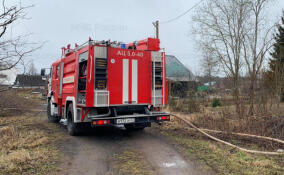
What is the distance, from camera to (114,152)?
5656mm

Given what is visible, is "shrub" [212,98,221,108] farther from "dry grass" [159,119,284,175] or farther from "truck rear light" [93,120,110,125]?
"truck rear light" [93,120,110,125]

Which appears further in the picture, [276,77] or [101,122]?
[276,77]

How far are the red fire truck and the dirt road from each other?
24.0 inches

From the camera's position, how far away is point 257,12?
10086 millimetres

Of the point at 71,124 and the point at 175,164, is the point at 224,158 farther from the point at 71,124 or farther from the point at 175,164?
the point at 71,124

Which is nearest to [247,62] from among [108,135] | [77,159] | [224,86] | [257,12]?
[224,86]

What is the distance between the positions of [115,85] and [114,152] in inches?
72.9

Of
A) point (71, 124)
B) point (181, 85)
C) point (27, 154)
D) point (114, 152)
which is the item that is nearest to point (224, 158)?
point (114, 152)

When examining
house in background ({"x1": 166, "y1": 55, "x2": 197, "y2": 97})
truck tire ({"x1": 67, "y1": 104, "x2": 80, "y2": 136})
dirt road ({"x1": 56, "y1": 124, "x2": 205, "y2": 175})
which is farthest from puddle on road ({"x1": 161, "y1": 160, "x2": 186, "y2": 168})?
house in background ({"x1": 166, "y1": 55, "x2": 197, "y2": 97})

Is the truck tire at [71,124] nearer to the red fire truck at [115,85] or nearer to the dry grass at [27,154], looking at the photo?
the red fire truck at [115,85]

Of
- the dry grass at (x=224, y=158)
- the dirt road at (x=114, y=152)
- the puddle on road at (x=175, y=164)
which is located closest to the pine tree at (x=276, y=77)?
the dry grass at (x=224, y=158)

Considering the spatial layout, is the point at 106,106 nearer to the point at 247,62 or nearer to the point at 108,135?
the point at 108,135

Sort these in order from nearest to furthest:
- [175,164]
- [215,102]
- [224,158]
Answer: [175,164] → [224,158] → [215,102]

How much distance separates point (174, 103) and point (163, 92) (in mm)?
6518
